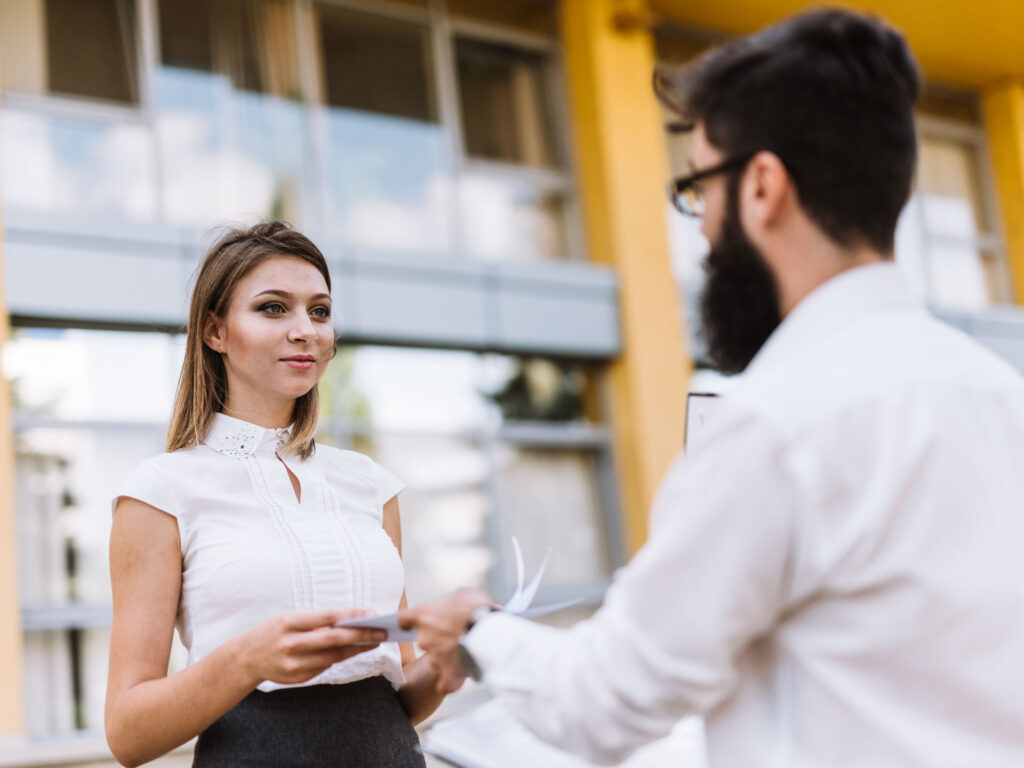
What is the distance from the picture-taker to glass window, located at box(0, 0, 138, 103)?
873 centimetres

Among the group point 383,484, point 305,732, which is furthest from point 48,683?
point 305,732

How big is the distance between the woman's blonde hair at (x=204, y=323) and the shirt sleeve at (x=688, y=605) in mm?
1153

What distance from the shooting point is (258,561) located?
2.16m

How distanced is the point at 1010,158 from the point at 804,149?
1483 centimetres

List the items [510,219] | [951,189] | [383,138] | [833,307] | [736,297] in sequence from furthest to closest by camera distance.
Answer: [951,189], [510,219], [383,138], [736,297], [833,307]

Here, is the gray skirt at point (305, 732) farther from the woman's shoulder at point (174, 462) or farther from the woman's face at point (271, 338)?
the woman's face at point (271, 338)

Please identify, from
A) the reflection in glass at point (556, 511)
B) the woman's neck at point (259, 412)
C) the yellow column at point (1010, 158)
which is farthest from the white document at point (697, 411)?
the yellow column at point (1010, 158)

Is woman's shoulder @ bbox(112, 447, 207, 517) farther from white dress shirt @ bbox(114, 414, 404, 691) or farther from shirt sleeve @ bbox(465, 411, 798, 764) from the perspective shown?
shirt sleeve @ bbox(465, 411, 798, 764)

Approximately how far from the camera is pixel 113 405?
8.41 m

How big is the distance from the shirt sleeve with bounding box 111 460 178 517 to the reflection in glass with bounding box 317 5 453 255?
7.91 meters

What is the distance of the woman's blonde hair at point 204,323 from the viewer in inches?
94.5

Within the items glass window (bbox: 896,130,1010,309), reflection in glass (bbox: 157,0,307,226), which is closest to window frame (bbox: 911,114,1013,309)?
glass window (bbox: 896,130,1010,309)

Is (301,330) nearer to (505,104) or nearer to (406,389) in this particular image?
(406,389)

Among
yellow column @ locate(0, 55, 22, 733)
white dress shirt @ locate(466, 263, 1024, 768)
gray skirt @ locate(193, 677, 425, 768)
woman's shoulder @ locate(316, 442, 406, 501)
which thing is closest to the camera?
white dress shirt @ locate(466, 263, 1024, 768)
